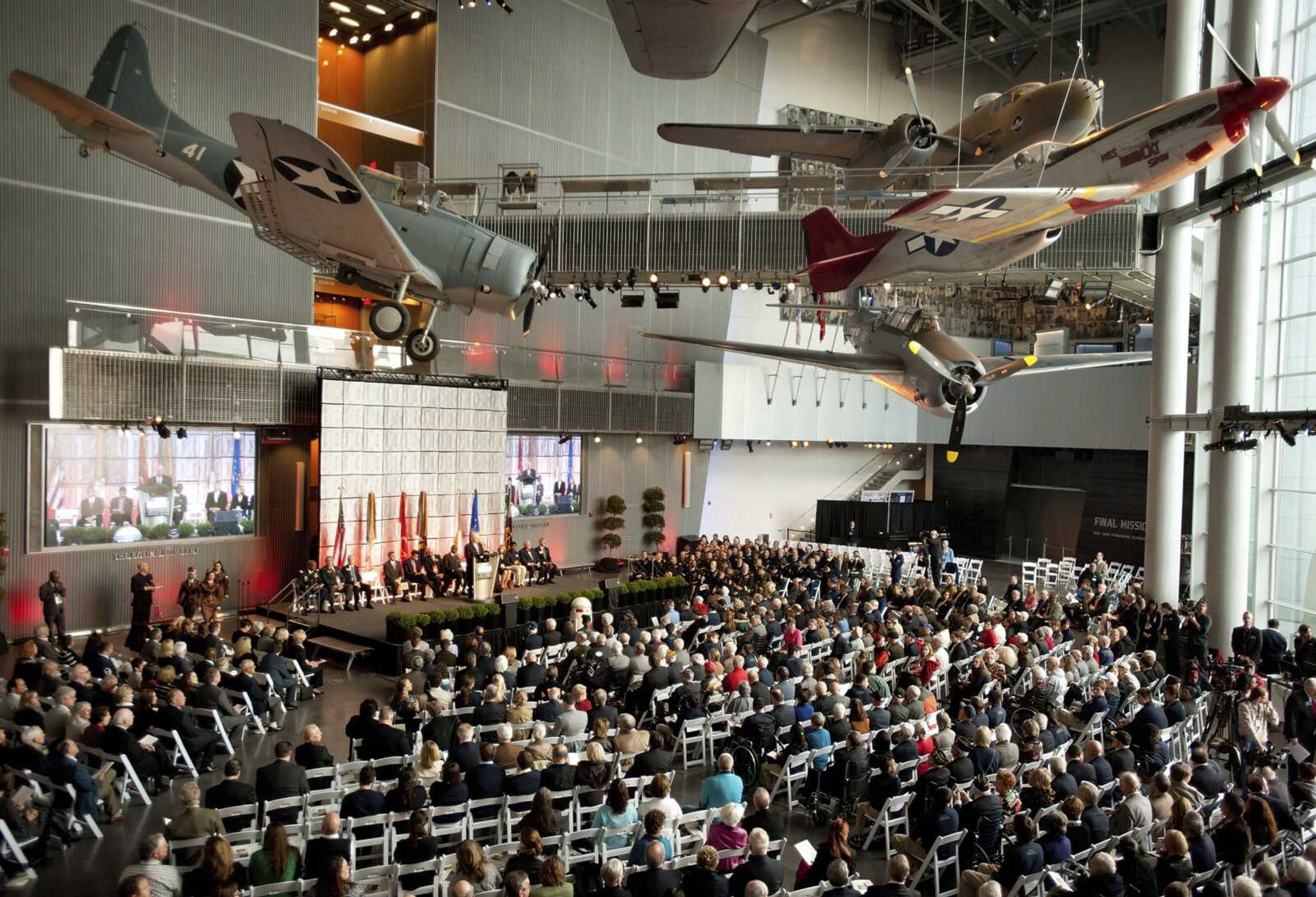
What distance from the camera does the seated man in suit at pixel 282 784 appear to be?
6.87 meters

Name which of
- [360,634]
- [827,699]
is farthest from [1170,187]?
[360,634]

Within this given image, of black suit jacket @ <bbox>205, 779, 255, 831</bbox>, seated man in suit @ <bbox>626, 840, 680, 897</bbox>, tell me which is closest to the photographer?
seated man in suit @ <bbox>626, 840, 680, 897</bbox>

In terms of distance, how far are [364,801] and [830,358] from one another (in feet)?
41.4

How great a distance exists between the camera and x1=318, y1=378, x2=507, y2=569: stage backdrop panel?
58.0 feet

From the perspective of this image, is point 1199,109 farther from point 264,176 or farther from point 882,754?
point 264,176

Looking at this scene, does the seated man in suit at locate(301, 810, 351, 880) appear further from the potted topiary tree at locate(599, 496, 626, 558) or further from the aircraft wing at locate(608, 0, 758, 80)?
the potted topiary tree at locate(599, 496, 626, 558)

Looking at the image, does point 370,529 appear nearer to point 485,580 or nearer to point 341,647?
point 485,580

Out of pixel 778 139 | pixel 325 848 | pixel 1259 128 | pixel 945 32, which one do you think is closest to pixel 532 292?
pixel 778 139

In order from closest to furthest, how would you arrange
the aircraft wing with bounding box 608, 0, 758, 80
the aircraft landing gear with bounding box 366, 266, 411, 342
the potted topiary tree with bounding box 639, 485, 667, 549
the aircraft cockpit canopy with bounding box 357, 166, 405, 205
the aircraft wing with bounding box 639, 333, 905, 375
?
the aircraft wing with bounding box 608, 0, 758, 80, the aircraft cockpit canopy with bounding box 357, 166, 405, 205, the aircraft landing gear with bounding box 366, 266, 411, 342, the aircraft wing with bounding box 639, 333, 905, 375, the potted topiary tree with bounding box 639, 485, 667, 549

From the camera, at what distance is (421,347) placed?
15484 mm

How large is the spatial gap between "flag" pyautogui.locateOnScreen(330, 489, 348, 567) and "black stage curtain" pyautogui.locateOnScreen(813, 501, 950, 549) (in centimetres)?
1515

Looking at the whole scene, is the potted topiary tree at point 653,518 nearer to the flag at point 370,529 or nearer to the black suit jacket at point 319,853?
the flag at point 370,529

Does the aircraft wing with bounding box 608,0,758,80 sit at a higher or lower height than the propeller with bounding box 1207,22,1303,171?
higher

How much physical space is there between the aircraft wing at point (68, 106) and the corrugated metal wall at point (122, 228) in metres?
2.45
